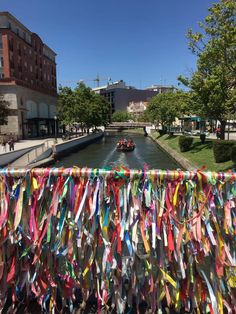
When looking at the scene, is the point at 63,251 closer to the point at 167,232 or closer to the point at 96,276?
the point at 96,276

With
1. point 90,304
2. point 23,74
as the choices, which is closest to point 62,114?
point 23,74

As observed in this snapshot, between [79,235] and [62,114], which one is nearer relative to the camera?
[79,235]

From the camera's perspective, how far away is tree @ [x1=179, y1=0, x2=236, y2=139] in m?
19.0

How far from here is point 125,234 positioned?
3531 mm

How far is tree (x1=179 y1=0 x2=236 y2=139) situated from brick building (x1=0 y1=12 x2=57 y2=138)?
3417cm

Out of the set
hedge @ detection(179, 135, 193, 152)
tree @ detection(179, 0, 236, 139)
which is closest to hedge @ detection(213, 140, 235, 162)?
tree @ detection(179, 0, 236, 139)

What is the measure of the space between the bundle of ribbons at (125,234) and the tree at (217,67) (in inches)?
637

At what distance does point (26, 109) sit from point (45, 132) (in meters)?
14.4

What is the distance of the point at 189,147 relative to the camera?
33531mm

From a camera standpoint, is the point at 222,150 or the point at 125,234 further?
the point at 222,150

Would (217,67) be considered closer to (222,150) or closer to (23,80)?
(222,150)

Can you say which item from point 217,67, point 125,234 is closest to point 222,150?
point 217,67

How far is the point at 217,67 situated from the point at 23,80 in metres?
51.8

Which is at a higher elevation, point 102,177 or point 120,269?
point 102,177
